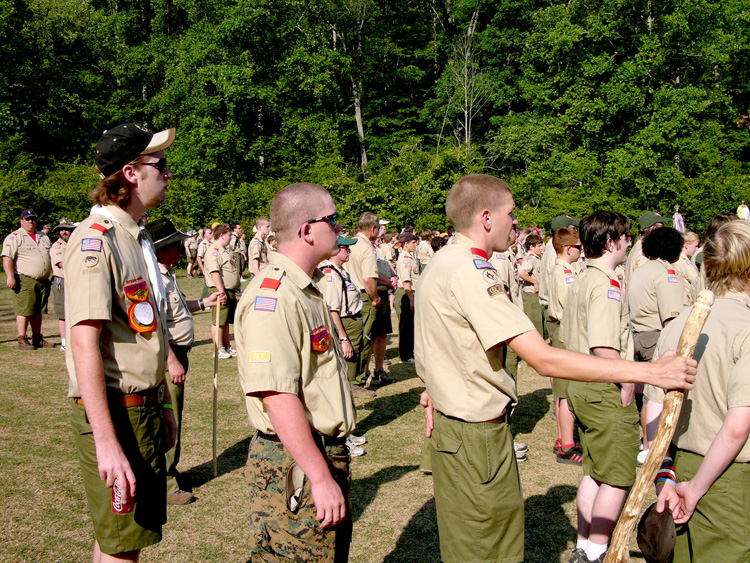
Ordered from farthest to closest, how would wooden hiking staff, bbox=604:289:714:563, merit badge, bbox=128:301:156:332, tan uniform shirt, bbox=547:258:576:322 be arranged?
tan uniform shirt, bbox=547:258:576:322
merit badge, bbox=128:301:156:332
wooden hiking staff, bbox=604:289:714:563

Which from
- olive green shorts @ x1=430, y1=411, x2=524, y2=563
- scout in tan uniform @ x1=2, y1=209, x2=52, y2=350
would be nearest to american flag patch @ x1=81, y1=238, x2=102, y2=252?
olive green shorts @ x1=430, y1=411, x2=524, y2=563

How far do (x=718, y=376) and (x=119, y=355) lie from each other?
8.22 ft

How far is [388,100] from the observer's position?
145ft

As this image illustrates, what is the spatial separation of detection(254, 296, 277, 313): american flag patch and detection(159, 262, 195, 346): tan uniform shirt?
2774mm

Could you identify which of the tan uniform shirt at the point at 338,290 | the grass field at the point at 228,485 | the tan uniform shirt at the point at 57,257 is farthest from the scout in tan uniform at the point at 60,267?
the tan uniform shirt at the point at 338,290

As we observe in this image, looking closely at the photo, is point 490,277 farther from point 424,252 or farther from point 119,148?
point 424,252

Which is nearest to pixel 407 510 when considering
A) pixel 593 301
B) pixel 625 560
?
pixel 593 301

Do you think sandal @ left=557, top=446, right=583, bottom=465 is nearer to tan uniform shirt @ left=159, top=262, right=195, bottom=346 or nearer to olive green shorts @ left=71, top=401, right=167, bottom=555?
tan uniform shirt @ left=159, top=262, right=195, bottom=346

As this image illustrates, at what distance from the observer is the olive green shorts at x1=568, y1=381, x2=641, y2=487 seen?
13.2 ft

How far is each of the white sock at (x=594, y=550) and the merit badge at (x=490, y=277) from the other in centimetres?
227

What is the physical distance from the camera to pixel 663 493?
2703 millimetres

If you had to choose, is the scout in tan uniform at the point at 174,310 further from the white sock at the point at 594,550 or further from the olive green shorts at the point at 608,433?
the white sock at the point at 594,550

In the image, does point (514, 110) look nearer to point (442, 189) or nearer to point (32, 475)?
point (442, 189)

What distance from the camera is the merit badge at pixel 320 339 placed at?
259 cm
